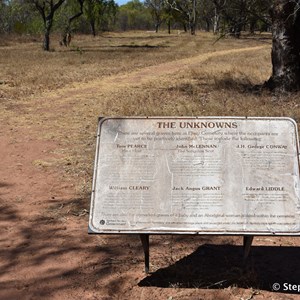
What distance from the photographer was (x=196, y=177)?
11.2 feet

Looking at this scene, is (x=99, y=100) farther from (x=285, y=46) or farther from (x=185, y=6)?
(x=185, y=6)

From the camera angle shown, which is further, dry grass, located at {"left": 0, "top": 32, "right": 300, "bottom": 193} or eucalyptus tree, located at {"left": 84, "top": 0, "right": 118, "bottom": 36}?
eucalyptus tree, located at {"left": 84, "top": 0, "right": 118, "bottom": 36}

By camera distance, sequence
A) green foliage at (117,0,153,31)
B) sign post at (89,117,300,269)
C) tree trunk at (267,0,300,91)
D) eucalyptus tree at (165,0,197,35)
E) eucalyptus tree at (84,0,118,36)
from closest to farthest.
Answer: sign post at (89,117,300,269) < tree trunk at (267,0,300,91) < eucalyptus tree at (165,0,197,35) < eucalyptus tree at (84,0,118,36) < green foliage at (117,0,153,31)

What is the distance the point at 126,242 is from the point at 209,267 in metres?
0.81

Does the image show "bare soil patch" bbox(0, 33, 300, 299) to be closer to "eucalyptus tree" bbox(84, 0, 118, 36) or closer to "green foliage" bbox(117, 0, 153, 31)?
"eucalyptus tree" bbox(84, 0, 118, 36)

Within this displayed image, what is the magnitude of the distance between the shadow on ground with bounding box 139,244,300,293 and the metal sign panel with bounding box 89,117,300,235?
20.8 inches

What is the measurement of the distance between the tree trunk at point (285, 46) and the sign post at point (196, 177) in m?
7.22

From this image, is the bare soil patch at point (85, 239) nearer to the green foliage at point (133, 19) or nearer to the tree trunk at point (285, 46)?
the tree trunk at point (285, 46)

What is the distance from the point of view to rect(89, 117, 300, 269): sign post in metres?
3.29

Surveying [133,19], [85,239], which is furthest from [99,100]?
[133,19]

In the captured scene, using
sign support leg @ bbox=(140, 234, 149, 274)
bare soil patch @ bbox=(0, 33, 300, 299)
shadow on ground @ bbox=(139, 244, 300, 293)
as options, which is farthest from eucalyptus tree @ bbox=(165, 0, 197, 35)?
sign support leg @ bbox=(140, 234, 149, 274)

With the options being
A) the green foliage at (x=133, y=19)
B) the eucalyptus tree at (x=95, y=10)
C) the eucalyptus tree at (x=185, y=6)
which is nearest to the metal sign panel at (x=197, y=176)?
the eucalyptus tree at (x=185, y=6)

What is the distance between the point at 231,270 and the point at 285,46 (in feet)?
24.9

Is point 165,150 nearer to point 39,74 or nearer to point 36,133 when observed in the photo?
point 36,133
